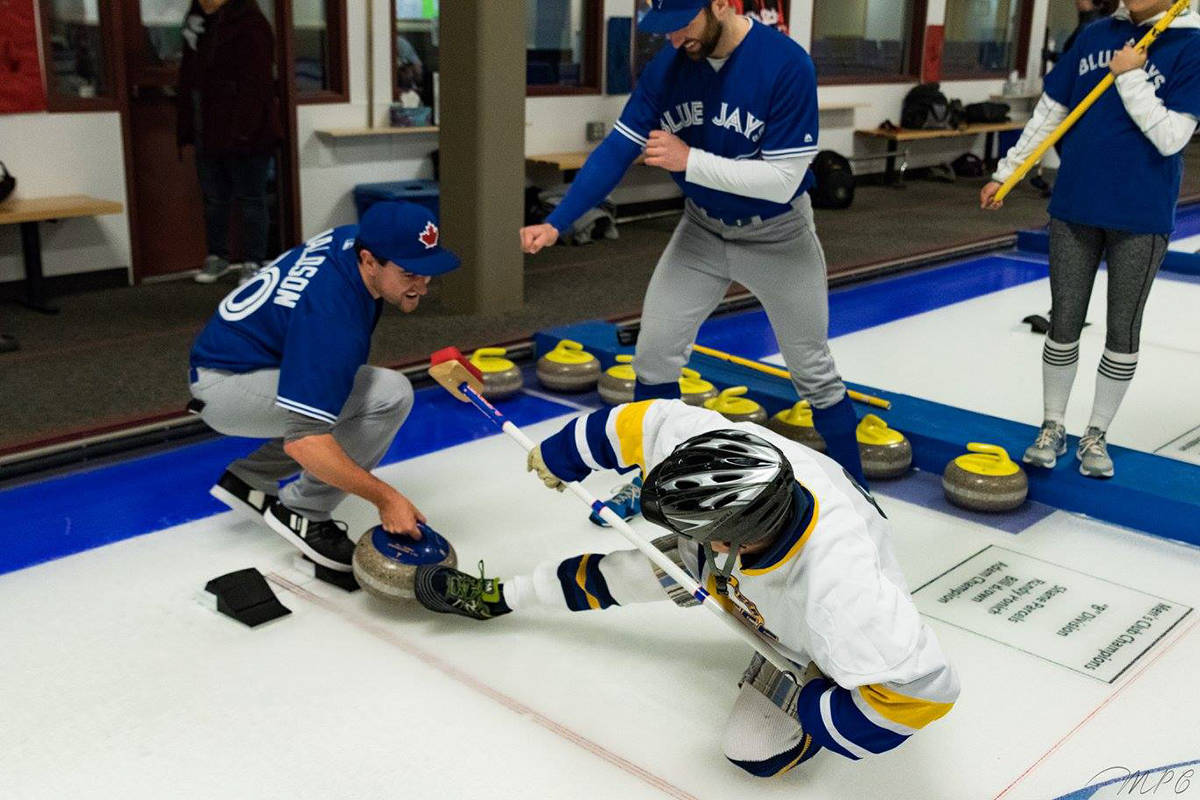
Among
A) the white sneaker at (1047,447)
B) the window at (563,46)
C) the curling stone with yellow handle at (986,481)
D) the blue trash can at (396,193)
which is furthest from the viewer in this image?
the window at (563,46)

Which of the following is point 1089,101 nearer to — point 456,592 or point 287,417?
point 456,592

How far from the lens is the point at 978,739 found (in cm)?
266

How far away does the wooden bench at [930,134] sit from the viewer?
11008mm

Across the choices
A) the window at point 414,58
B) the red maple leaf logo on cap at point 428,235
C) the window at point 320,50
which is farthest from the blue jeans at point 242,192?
the red maple leaf logo on cap at point 428,235

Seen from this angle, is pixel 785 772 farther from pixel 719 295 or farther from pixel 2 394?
pixel 2 394

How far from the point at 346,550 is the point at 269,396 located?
1.49ft

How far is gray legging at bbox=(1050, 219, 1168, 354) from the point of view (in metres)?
3.68

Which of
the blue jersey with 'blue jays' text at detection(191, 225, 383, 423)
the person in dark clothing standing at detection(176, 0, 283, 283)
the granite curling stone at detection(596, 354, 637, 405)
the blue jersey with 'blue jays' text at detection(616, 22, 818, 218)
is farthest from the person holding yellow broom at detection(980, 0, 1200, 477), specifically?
the person in dark clothing standing at detection(176, 0, 283, 283)

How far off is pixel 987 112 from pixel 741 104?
941 cm

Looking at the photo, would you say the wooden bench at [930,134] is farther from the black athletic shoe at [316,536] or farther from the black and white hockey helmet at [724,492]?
the black and white hockey helmet at [724,492]

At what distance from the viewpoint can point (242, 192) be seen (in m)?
6.42

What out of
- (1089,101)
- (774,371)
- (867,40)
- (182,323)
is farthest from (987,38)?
(1089,101)

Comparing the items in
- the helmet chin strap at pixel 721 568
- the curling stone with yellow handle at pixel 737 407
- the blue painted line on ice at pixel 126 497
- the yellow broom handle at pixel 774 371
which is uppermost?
the helmet chin strap at pixel 721 568

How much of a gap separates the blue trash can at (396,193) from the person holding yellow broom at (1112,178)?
13.1 ft
